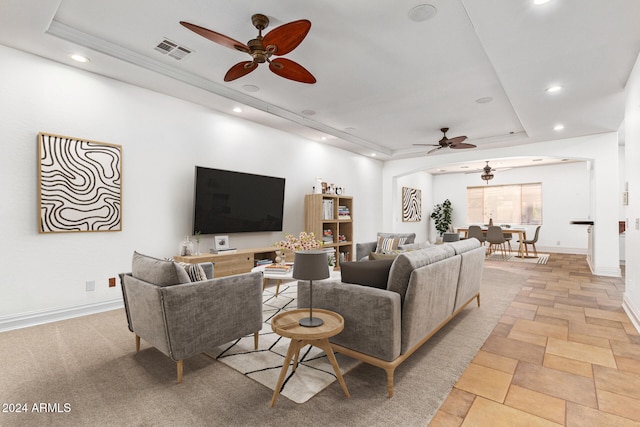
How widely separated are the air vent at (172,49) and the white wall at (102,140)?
879mm

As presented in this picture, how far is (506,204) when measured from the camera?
32.6 ft

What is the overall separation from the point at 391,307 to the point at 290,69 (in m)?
2.13

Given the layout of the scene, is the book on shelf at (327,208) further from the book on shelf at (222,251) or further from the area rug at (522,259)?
the area rug at (522,259)

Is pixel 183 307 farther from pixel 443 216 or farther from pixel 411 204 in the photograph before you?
pixel 443 216

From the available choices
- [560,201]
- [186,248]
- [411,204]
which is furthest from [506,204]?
[186,248]

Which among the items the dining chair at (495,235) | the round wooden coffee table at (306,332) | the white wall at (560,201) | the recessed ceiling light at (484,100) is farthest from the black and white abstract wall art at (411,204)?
the round wooden coffee table at (306,332)

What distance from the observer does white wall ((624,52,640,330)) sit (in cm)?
313

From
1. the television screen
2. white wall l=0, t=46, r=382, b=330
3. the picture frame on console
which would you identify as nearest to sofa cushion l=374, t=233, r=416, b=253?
the television screen

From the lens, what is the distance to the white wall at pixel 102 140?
119 inches

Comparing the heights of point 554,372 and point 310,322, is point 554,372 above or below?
below

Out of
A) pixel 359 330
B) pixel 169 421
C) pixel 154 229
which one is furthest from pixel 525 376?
pixel 154 229

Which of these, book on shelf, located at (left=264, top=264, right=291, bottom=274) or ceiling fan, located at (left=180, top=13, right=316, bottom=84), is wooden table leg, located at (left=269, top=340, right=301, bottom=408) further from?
ceiling fan, located at (left=180, top=13, right=316, bottom=84)

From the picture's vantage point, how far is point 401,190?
915 cm

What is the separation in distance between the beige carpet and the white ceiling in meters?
2.63
